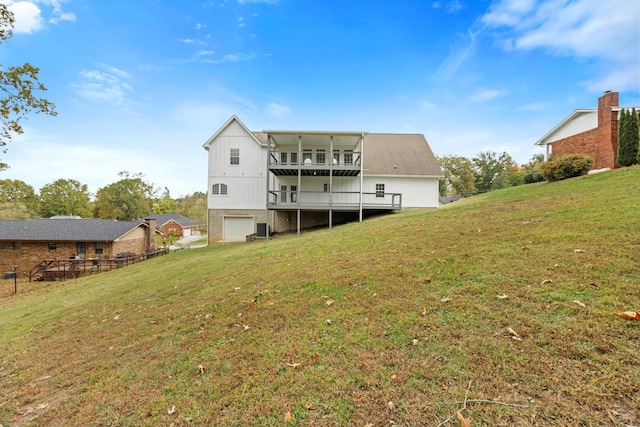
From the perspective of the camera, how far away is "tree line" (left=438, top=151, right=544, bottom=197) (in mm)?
43844

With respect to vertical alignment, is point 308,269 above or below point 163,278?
above

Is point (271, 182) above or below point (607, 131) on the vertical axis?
below

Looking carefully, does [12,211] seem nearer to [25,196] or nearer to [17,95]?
[25,196]

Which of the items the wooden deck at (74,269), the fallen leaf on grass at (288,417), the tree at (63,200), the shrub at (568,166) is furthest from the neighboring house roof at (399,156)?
the tree at (63,200)

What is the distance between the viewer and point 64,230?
23.7 m

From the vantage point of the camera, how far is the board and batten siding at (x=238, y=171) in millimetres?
20359

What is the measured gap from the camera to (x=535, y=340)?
281 cm

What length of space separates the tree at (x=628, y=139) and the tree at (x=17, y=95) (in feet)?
77.5

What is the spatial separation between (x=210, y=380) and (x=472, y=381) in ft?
9.35

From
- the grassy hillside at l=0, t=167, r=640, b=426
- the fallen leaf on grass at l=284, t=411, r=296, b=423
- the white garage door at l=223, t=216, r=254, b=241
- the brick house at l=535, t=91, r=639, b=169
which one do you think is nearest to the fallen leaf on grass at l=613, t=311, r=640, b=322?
the grassy hillside at l=0, t=167, r=640, b=426

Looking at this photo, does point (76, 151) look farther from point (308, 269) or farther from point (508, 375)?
point (508, 375)

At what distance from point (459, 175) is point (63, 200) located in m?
80.4

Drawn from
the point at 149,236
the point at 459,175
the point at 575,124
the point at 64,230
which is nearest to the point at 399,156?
the point at 575,124

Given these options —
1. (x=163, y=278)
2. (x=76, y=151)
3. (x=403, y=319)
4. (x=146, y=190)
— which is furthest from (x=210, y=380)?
(x=146, y=190)
